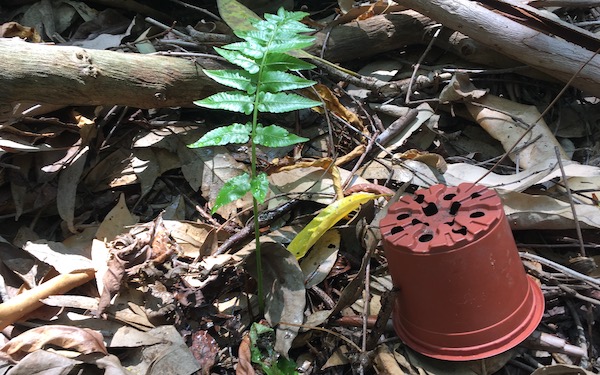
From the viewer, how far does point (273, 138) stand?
1937 mm

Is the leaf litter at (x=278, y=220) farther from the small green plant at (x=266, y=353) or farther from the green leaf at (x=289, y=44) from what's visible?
the green leaf at (x=289, y=44)

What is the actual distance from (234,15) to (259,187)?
133 centimetres

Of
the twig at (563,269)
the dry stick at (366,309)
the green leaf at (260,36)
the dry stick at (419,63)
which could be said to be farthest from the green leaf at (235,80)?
the twig at (563,269)

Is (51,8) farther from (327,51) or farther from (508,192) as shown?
(508,192)

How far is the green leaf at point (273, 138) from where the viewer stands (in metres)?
1.92

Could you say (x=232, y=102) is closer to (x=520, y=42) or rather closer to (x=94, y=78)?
(x=94, y=78)

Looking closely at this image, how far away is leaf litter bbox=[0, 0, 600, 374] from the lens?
6.37 ft

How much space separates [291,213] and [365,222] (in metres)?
0.38

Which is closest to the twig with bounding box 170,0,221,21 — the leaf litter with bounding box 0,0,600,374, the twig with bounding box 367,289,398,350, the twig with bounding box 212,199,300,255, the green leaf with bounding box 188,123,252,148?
the leaf litter with bounding box 0,0,600,374

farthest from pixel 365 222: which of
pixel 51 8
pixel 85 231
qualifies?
pixel 51 8

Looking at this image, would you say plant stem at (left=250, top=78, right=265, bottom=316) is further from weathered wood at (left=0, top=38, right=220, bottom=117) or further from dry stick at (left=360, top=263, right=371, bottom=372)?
weathered wood at (left=0, top=38, right=220, bottom=117)

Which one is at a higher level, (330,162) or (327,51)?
(327,51)

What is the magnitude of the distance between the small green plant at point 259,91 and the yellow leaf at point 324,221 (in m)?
0.25

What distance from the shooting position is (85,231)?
2432 mm
